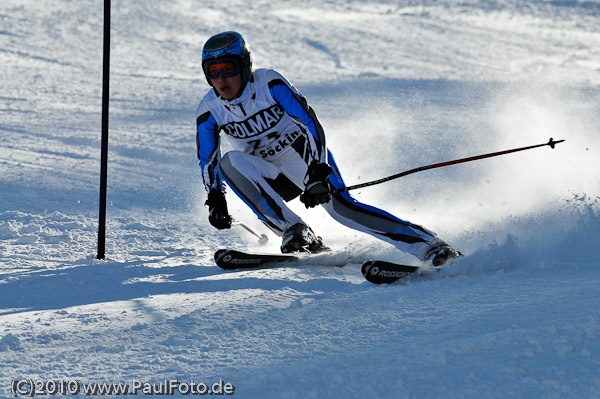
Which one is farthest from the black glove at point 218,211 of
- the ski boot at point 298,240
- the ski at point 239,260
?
the ski boot at point 298,240

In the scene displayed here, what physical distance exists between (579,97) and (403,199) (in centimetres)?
438

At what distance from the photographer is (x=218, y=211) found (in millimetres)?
4520

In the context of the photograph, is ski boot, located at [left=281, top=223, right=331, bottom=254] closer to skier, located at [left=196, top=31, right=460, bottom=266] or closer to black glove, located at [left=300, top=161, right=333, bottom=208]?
skier, located at [left=196, top=31, right=460, bottom=266]

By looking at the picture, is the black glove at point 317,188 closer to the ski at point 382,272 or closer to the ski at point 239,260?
the ski at point 239,260

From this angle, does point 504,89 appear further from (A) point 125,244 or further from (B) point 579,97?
(A) point 125,244

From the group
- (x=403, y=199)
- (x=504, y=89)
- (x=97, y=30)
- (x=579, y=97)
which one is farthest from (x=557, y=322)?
(x=97, y=30)

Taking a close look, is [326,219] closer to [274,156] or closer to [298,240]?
[274,156]

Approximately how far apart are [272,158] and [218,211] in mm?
473

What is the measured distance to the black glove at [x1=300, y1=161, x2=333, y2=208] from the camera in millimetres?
4035

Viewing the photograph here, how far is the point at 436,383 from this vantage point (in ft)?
7.21

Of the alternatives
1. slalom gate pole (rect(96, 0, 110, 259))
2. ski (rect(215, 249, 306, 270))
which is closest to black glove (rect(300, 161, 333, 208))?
ski (rect(215, 249, 306, 270))

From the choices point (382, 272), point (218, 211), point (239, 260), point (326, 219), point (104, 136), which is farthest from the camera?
point (326, 219)

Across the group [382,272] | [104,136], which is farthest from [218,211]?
[382,272]

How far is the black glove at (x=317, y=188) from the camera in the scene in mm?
4035
